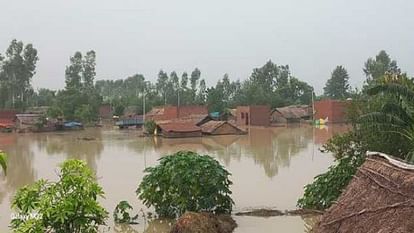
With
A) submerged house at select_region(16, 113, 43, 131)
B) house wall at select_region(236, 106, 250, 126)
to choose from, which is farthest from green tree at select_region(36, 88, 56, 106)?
house wall at select_region(236, 106, 250, 126)

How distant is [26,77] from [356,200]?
73.3 m

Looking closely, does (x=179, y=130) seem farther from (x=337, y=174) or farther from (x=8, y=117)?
(x=337, y=174)

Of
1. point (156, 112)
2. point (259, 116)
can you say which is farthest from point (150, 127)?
point (156, 112)

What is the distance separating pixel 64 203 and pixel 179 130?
36.6 meters

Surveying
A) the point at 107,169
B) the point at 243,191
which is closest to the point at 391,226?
the point at 243,191

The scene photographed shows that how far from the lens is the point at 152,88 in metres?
96.6

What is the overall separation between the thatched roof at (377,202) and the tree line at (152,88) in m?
54.0

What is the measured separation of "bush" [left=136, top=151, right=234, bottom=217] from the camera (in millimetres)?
10547

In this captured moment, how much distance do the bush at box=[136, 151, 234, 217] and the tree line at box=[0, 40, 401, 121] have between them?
5042 centimetres

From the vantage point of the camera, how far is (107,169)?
70.7ft

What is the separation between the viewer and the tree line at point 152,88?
64.0 metres

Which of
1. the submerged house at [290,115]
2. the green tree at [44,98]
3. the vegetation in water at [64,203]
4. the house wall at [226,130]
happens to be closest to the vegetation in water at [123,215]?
the vegetation in water at [64,203]

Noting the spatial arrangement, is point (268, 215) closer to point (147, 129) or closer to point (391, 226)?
point (391, 226)

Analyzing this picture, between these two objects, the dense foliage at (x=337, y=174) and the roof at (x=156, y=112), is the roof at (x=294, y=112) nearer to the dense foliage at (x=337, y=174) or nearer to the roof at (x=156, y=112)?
the roof at (x=156, y=112)
